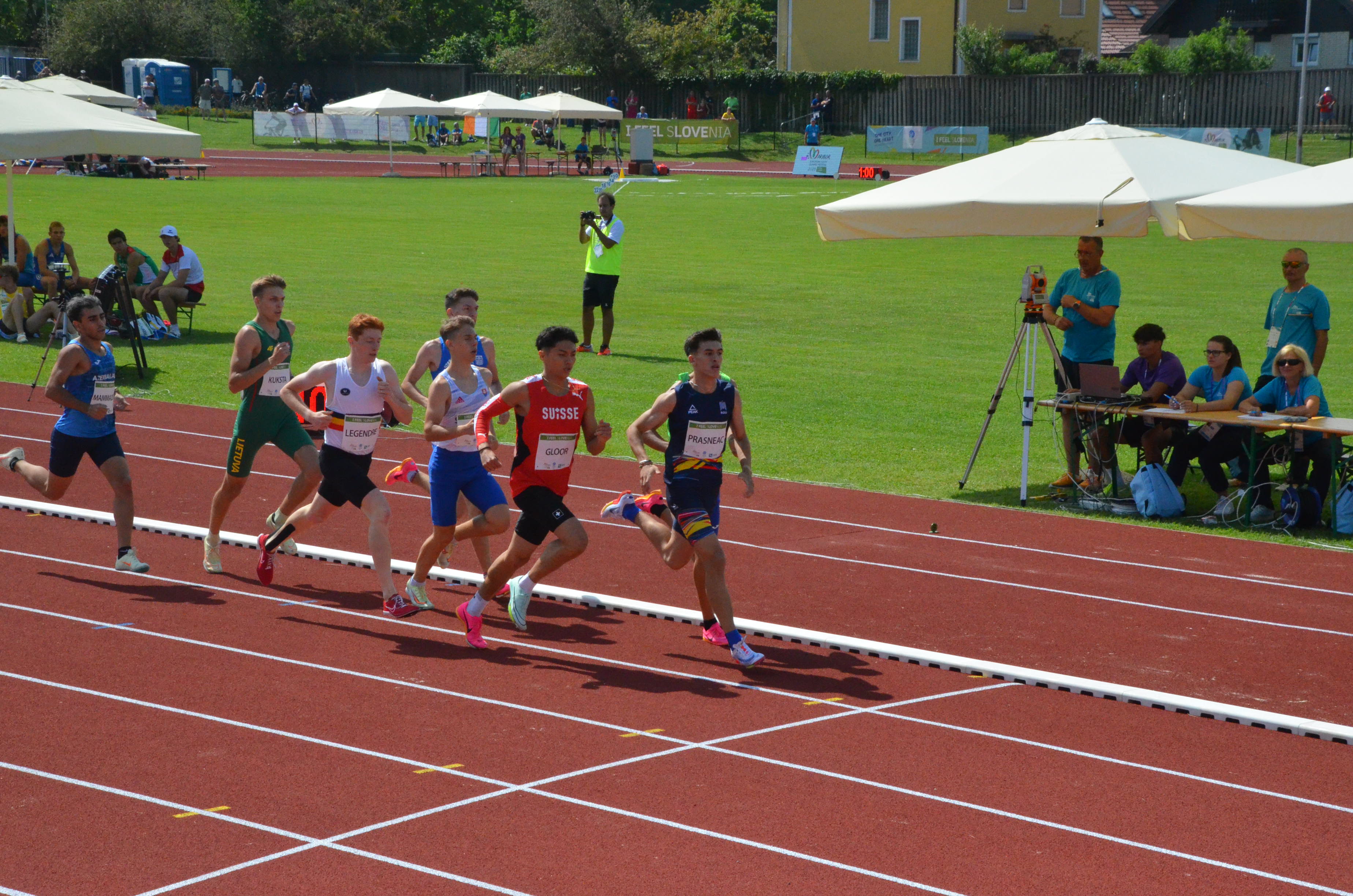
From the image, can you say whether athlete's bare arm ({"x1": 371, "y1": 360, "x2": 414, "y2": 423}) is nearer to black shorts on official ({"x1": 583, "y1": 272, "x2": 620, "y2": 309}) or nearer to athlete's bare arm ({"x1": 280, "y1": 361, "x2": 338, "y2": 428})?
athlete's bare arm ({"x1": 280, "y1": 361, "x2": 338, "y2": 428})

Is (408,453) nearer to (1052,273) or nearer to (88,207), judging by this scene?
(1052,273)

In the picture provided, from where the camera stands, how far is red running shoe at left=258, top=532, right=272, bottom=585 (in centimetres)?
967

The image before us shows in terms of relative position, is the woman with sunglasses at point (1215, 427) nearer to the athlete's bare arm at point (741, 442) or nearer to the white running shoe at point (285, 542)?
the athlete's bare arm at point (741, 442)

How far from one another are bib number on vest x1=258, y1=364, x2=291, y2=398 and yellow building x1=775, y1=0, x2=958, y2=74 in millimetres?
66608

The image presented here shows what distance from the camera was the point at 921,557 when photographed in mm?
10867

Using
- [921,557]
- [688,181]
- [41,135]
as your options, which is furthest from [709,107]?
[921,557]

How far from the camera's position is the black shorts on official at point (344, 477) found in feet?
29.4

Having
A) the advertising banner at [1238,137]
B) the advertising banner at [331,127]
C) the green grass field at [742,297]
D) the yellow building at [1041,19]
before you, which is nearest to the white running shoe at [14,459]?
the green grass field at [742,297]

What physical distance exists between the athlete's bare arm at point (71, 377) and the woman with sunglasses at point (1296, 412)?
877 centimetres

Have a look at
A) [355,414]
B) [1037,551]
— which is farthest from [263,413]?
[1037,551]

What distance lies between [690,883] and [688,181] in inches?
1992

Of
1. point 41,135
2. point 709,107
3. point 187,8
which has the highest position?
point 187,8

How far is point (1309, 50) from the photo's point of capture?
6894 cm

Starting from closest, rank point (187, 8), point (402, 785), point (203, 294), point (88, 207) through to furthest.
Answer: point (402, 785), point (203, 294), point (88, 207), point (187, 8)
